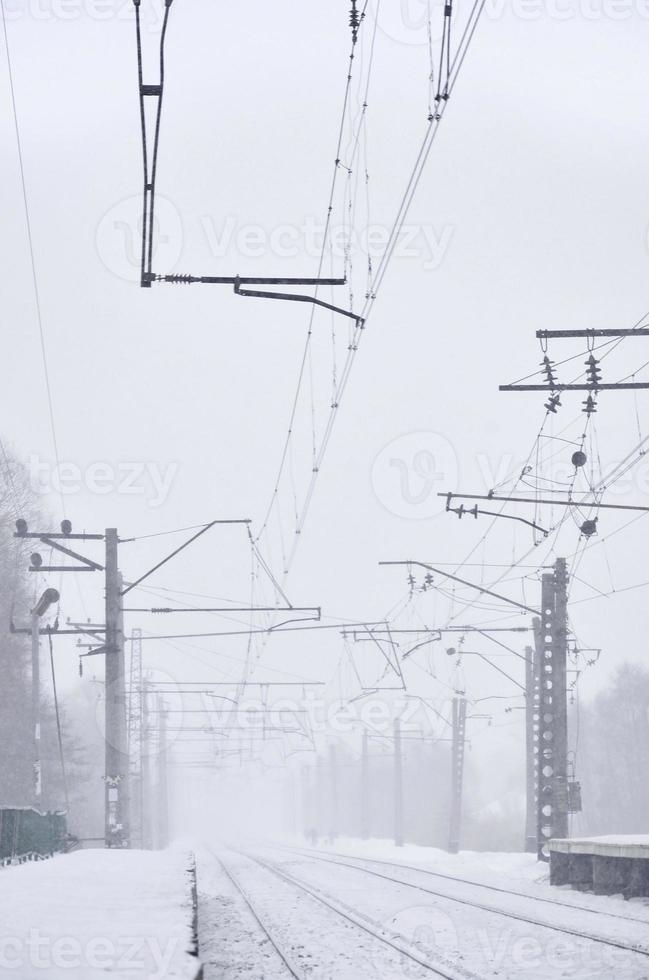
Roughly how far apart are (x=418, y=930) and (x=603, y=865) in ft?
28.9

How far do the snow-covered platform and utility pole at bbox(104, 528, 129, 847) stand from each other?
10819 mm

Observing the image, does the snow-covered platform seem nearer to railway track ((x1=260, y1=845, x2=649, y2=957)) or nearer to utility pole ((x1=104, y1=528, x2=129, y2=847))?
railway track ((x1=260, y1=845, x2=649, y2=957))

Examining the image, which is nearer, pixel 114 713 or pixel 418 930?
pixel 418 930

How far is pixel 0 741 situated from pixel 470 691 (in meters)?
20.3

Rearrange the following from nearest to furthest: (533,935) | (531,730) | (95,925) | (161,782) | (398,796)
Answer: (95,925), (533,935), (531,730), (398,796), (161,782)

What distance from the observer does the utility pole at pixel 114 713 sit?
33438 millimetres

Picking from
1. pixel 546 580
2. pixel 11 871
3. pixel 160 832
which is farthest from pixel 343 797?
pixel 11 871

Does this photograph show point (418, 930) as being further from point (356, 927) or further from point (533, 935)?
point (533, 935)

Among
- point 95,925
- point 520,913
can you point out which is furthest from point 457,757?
point 95,925

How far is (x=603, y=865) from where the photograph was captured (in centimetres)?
2488

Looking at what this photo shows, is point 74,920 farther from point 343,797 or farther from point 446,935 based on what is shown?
point 343,797

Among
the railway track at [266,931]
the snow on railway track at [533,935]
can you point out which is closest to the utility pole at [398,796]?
the railway track at [266,931]

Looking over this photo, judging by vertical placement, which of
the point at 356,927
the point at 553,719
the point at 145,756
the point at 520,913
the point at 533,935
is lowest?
the point at 145,756

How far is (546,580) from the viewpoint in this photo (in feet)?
107
